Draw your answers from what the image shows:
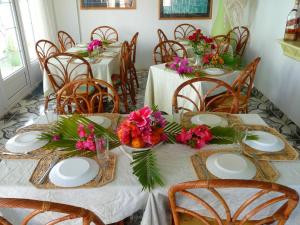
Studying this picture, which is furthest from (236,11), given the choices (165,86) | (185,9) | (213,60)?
(165,86)

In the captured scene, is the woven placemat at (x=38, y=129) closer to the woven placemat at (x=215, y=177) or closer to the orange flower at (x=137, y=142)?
the orange flower at (x=137, y=142)

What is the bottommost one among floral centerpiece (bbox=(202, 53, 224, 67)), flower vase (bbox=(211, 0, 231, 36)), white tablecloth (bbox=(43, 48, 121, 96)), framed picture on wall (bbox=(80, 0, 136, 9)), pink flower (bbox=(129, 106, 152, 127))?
white tablecloth (bbox=(43, 48, 121, 96))

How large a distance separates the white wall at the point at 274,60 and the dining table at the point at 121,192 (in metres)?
1.97

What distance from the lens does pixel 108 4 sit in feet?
13.8

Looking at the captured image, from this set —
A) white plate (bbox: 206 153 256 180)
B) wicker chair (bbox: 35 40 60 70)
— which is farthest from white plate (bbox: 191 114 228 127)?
wicker chair (bbox: 35 40 60 70)

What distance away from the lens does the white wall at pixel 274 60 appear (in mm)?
2721

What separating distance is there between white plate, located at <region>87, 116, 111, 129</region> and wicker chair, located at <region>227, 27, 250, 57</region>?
9.83ft

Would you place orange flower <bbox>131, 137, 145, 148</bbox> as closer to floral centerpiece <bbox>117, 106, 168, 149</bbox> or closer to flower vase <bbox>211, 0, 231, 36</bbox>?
floral centerpiece <bbox>117, 106, 168, 149</bbox>

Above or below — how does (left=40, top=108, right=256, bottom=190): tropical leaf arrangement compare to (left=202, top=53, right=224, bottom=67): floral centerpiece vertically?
below

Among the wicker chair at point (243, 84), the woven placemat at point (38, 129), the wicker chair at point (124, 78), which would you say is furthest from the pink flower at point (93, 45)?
the woven placemat at point (38, 129)

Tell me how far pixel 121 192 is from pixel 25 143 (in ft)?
1.77

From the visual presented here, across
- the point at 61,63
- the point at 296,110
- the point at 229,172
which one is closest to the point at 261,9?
the point at 296,110

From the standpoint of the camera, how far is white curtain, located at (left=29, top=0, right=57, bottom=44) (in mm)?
3802

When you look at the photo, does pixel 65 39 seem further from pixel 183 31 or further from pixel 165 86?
pixel 165 86
